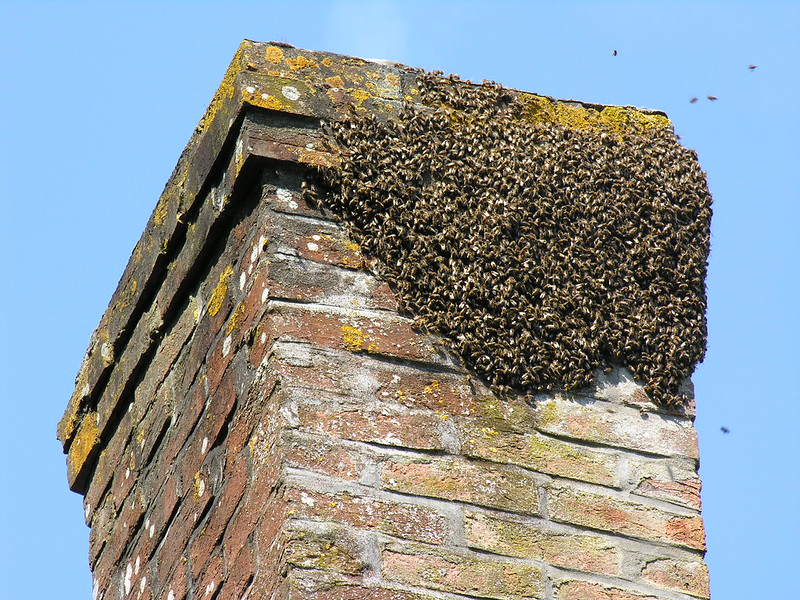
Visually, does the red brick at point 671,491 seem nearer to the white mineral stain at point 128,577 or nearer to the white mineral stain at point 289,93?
the white mineral stain at point 289,93

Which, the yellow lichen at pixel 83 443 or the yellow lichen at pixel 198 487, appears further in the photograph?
the yellow lichen at pixel 83 443

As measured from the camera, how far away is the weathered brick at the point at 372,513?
362 cm

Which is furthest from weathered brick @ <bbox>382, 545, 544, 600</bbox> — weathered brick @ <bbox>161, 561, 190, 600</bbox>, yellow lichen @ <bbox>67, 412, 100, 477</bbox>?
yellow lichen @ <bbox>67, 412, 100, 477</bbox>

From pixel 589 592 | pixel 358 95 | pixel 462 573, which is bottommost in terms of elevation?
pixel 462 573

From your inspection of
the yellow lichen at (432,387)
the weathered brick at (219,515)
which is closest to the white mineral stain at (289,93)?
the yellow lichen at (432,387)

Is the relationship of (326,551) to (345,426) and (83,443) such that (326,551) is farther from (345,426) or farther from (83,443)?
(83,443)

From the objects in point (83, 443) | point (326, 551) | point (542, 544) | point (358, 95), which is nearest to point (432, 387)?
point (542, 544)

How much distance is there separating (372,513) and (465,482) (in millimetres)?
319

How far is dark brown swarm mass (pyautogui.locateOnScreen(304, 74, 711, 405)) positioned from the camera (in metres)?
4.16

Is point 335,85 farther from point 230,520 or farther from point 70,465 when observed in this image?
point 70,465

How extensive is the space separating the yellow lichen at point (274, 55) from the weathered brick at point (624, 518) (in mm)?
1615

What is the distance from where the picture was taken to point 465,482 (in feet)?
12.7

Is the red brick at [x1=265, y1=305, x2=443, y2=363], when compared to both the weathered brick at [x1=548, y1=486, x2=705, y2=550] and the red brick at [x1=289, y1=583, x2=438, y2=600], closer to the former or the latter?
the weathered brick at [x1=548, y1=486, x2=705, y2=550]

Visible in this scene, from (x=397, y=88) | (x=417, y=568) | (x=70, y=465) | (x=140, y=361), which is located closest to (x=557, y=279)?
(x=397, y=88)
